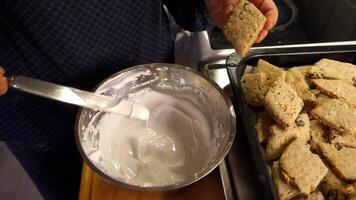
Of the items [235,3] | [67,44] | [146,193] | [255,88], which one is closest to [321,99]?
[255,88]

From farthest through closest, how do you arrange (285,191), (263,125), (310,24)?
(310,24)
(263,125)
(285,191)

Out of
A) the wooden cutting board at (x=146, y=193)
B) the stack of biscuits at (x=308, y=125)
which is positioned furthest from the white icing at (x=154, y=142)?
the stack of biscuits at (x=308, y=125)

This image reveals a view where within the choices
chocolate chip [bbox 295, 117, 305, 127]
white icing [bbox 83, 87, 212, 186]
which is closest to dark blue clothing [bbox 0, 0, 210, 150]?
white icing [bbox 83, 87, 212, 186]

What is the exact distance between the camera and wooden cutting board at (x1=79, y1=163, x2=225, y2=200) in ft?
2.10

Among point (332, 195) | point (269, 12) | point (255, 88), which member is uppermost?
point (269, 12)

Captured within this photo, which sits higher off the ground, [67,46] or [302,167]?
[67,46]

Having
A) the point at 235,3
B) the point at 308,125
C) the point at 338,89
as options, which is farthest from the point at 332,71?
the point at 235,3

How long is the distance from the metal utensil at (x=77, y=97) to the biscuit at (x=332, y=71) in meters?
0.39

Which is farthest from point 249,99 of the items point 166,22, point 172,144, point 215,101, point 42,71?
point 42,71

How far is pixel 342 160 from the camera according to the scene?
2.07ft

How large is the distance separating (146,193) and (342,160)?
37cm

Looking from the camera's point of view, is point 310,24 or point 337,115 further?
point 310,24

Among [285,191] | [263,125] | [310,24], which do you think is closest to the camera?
[285,191]

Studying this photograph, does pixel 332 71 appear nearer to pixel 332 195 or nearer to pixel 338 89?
pixel 338 89
